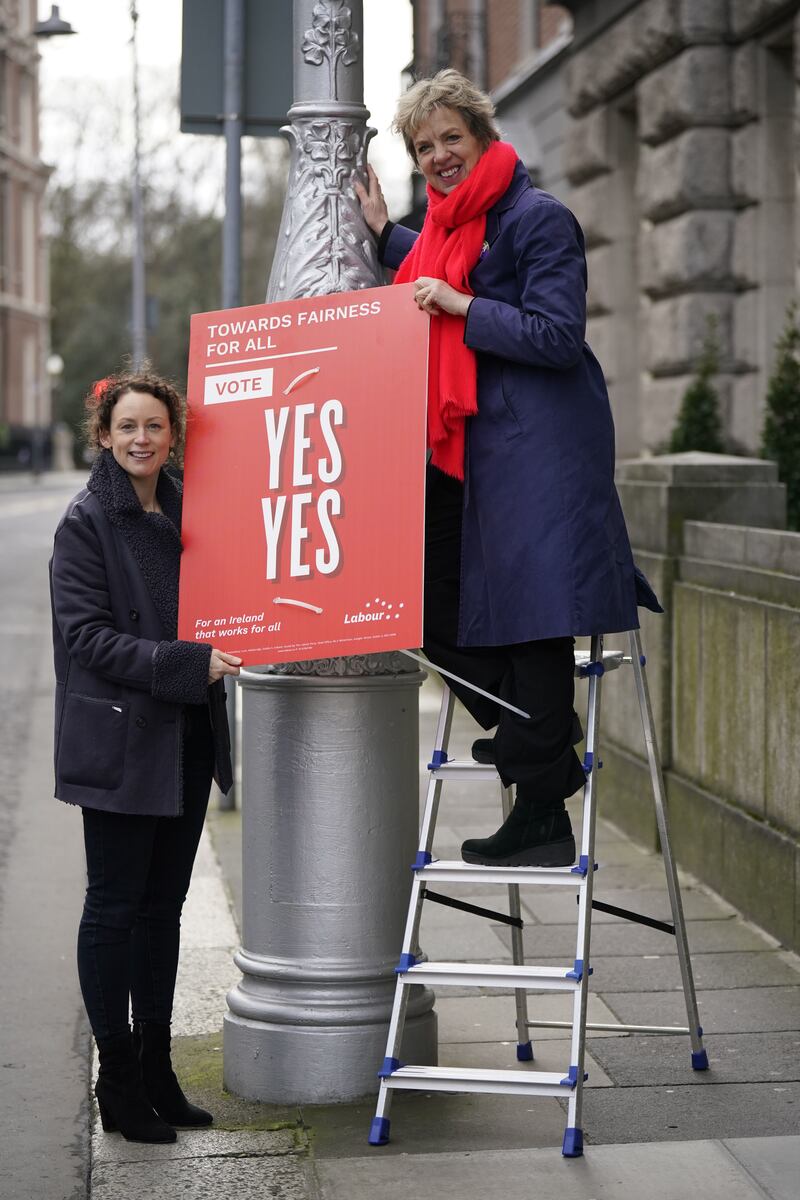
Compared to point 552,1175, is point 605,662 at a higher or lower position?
higher

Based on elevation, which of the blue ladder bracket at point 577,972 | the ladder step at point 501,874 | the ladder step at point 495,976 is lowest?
the ladder step at point 495,976

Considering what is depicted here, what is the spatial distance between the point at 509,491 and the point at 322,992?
1.34 m

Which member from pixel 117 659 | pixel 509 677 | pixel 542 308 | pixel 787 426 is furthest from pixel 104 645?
pixel 787 426

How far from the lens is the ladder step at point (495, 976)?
419 cm

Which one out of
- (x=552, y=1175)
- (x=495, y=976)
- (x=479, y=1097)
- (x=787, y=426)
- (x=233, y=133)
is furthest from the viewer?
(x=787, y=426)

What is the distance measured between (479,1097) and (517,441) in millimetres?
1658

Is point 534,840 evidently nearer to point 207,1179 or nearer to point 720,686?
point 207,1179

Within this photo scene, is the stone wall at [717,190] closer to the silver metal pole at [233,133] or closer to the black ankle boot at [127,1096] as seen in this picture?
the silver metal pole at [233,133]

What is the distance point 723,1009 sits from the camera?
544cm

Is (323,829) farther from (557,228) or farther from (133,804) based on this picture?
(557,228)

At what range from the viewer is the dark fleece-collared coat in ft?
14.3

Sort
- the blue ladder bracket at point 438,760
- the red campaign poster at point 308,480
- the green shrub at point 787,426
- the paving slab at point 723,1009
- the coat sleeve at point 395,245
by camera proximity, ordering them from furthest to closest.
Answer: the green shrub at point 787,426 < the paving slab at point 723,1009 < the coat sleeve at point 395,245 < the blue ladder bracket at point 438,760 < the red campaign poster at point 308,480

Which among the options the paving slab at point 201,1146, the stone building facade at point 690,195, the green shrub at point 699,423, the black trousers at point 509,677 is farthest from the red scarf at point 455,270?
the stone building facade at point 690,195

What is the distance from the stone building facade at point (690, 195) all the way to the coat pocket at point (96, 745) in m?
7.78
